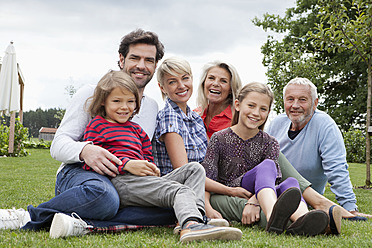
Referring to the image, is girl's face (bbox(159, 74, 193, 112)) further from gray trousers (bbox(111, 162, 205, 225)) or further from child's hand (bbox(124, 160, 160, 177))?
child's hand (bbox(124, 160, 160, 177))

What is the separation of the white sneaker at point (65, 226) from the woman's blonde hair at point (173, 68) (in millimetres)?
1548

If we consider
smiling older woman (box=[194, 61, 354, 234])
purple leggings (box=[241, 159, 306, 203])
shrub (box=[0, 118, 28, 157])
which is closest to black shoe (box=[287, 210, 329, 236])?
purple leggings (box=[241, 159, 306, 203])

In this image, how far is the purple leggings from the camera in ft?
9.34

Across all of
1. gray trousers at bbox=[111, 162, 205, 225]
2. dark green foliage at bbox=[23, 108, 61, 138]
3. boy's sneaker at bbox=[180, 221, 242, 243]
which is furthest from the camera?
dark green foliage at bbox=[23, 108, 61, 138]

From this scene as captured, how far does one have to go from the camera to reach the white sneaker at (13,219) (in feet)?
8.54

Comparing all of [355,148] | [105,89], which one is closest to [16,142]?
[105,89]

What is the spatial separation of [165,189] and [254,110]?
45.5 inches

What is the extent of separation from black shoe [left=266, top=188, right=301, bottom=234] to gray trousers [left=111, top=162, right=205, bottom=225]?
1.52 ft

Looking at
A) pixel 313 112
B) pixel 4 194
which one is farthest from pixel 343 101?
pixel 4 194

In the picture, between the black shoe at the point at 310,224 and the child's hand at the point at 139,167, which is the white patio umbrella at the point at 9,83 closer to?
the child's hand at the point at 139,167

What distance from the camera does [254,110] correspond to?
329cm

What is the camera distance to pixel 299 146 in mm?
4070

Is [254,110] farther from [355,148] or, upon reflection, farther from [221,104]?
[355,148]

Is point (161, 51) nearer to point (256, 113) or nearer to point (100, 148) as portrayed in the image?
point (256, 113)
